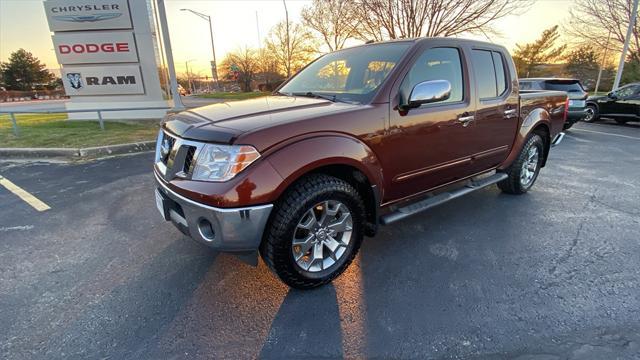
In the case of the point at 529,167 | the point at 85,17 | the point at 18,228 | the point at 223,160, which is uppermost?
the point at 85,17

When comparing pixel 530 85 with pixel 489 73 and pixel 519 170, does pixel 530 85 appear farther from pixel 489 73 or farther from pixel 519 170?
pixel 489 73

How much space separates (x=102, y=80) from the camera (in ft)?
36.8

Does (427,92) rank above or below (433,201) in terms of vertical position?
above

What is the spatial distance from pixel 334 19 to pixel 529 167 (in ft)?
75.5

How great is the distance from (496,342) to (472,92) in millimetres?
2301

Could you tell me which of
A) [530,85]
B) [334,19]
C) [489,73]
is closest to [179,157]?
[489,73]

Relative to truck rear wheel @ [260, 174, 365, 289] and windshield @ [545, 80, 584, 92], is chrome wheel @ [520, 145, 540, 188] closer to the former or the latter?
truck rear wheel @ [260, 174, 365, 289]

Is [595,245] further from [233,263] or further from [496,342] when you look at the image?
[233,263]

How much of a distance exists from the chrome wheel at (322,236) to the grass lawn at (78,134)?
680 cm

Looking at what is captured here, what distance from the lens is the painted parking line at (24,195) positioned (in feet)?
14.0

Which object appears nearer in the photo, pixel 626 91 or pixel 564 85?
pixel 564 85

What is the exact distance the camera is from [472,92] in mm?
3340

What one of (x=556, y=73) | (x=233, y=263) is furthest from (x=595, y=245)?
(x=556, y=73)

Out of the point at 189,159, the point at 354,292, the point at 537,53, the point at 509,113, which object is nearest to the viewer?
the point at 189,159
